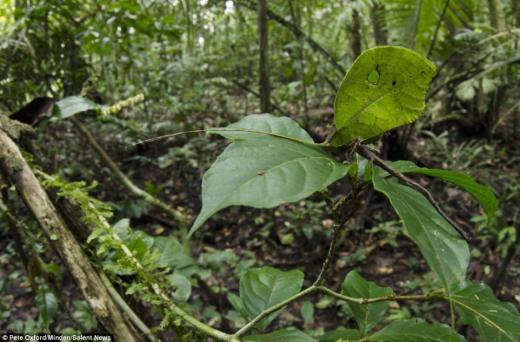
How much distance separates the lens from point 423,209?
0.44m

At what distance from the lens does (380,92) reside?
44 centimetres

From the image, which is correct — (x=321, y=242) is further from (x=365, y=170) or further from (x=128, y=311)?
(x=365, y=170)

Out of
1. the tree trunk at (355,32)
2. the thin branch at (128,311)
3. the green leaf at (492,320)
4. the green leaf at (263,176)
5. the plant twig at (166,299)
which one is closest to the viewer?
the green leaf at (263,176)

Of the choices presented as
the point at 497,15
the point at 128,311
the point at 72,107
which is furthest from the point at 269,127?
the point at 497,15

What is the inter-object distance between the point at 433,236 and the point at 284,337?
1.00 ft

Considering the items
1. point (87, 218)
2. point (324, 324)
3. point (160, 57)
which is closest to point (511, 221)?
point (324, 324)

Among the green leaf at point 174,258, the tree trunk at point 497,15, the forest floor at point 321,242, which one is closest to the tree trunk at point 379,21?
the tree trunk at point 497,15

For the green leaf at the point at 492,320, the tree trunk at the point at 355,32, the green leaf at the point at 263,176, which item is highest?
the tree trunk at the point at 355,32

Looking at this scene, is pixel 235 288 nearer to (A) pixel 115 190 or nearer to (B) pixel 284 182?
(A) pixel 115 190

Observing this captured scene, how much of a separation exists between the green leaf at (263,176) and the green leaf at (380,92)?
2.1 inches

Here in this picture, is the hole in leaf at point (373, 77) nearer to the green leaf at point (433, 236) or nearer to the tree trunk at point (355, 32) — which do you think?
the green leaf at point (433, 236)

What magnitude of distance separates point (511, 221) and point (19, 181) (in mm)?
2543

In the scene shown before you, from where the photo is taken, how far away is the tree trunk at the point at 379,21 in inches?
117

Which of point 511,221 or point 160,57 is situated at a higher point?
point 160,57
